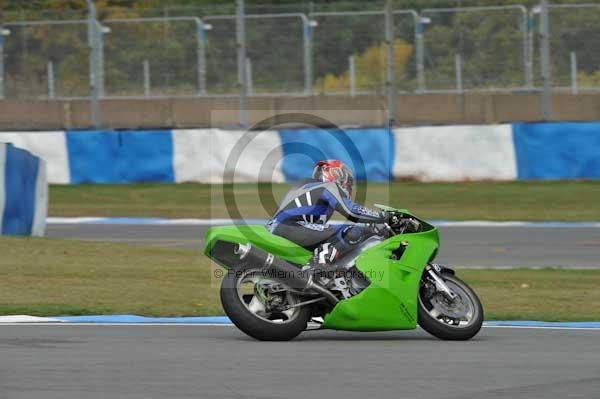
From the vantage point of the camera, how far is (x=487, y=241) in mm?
16188

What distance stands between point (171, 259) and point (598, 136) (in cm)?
941

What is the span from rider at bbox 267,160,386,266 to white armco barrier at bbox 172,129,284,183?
12.4 m

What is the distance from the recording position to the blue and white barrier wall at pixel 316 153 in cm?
2034

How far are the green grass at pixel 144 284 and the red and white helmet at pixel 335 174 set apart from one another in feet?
7.20

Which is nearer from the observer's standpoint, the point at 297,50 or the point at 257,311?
the point at 257,311

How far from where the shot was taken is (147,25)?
2336cm

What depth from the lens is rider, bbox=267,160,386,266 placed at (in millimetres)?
8516

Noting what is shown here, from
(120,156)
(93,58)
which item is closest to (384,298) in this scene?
(120,156)

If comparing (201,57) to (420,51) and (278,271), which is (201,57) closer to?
(420,51)

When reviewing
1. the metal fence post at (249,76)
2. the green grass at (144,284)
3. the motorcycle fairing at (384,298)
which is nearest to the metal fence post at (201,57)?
the metal fence post at (249,76)

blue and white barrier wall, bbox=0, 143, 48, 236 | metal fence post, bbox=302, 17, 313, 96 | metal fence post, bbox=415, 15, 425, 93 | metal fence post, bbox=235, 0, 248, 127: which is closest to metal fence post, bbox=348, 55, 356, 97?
metal fence post, bbox=302, 17, 313, 96

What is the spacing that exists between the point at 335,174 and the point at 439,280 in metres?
1.10

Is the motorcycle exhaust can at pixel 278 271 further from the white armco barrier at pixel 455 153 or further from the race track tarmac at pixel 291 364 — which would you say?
the white armco barrier at pixel 455 153

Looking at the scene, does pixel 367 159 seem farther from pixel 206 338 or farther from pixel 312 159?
pixel 206 338
